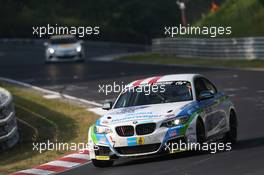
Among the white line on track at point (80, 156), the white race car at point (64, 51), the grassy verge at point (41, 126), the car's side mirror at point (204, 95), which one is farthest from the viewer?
the white race car at point (64, 51)

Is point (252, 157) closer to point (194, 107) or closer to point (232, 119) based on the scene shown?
point (194, 107)

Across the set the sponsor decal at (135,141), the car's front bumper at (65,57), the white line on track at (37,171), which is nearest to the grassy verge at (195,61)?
the car's front bumper at (65,57)

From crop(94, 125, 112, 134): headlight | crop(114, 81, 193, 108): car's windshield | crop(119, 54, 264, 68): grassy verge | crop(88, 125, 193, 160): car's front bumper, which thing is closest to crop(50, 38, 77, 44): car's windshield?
crop(119, 54, 264, 68): grassy verge

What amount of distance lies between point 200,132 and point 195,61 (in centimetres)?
3032

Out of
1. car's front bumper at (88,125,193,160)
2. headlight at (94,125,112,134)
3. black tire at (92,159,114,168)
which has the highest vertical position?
headlight at (94,125,112,134)

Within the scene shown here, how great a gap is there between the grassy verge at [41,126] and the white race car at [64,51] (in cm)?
1614

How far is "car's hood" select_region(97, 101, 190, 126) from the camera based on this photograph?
44.2ft

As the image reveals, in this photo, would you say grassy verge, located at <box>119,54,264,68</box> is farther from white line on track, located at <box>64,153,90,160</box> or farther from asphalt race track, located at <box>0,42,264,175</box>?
white line on track, located at <box>64,153,90,160</box>

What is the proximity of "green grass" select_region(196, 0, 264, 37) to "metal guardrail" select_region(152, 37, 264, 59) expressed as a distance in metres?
3.49

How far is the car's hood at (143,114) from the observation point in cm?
1346

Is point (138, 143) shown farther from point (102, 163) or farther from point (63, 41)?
point (63, 41)

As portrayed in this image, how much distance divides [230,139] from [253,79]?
49.5 feet

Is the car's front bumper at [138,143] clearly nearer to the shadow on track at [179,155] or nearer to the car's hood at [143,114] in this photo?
the car's hood at [143,114]

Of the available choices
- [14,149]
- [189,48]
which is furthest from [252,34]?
[14,149]
